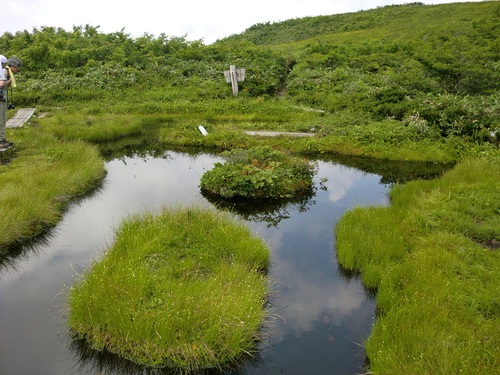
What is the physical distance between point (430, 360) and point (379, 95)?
52.2ft

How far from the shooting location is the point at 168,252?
24.8ft

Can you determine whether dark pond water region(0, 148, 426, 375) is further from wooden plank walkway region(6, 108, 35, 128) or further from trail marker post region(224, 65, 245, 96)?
trail marker post region(224, 65, 245, 96)

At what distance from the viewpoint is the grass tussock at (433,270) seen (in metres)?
5.04

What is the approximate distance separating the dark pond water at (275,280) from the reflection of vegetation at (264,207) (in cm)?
5

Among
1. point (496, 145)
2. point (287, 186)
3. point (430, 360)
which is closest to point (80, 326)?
point (430, 360)

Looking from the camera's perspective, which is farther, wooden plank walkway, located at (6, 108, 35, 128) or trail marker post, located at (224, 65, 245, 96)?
trail marker post, located at (224, 65, 245, 96)

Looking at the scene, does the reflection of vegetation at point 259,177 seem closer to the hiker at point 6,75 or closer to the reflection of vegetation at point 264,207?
the reflection of vegetation at point 264,207

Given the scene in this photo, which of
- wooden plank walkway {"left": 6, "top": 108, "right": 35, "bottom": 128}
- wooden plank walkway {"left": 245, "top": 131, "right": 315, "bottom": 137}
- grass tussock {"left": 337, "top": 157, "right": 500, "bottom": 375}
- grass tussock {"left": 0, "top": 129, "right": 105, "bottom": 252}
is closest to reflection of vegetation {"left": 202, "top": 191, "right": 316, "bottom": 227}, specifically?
grass tussock {"left": 337, "top": 157, "right": 500, "bottom": 375}

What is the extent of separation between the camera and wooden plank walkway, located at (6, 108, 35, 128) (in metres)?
16.2

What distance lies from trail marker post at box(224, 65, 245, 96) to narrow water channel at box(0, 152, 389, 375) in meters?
12.5

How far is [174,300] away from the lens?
5965mm

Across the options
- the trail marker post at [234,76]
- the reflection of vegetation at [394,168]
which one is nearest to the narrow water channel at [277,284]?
the reflection of vegetation at [394,168]

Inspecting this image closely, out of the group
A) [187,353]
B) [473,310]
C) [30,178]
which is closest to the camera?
[187,353]

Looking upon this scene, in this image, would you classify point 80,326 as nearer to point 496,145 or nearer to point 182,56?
point 496,145
